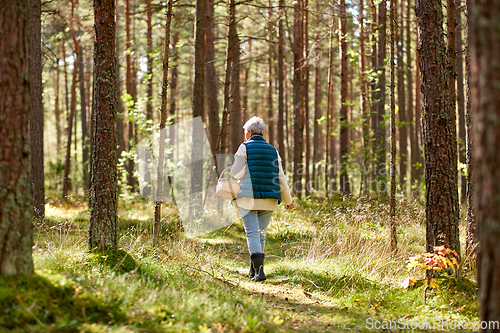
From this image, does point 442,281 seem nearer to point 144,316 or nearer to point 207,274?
point 207,274

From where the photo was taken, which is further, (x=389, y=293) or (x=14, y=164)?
(x=389, y=293)

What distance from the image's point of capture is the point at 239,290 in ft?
15.4

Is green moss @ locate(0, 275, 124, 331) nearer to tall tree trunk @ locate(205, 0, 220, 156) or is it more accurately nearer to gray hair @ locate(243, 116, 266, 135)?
gray hair @ locate(243, 116, 266, 135)

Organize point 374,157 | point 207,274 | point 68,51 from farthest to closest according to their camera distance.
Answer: point 68,51
point 374,157
point 207,274

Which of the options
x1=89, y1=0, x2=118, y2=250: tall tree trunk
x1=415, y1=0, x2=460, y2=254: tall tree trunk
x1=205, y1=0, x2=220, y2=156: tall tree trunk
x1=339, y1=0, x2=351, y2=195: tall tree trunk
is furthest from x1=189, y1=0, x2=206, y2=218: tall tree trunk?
x1=415, y1=0, x2=460, y2=254: tall tree trunk

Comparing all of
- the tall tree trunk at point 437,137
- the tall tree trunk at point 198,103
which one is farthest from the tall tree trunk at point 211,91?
the tall tree trunk at point 437,137

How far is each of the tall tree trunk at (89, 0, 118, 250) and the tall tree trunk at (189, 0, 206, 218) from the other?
4.93 meters

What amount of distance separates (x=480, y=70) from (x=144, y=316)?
2968 mm

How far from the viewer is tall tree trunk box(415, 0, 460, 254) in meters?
4.60

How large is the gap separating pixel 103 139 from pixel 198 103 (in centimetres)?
525

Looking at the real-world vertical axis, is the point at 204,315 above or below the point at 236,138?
below

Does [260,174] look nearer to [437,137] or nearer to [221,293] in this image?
[221,293]

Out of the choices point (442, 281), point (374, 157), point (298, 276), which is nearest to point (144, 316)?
point (298, 276)

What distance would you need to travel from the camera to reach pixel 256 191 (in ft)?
17.1
